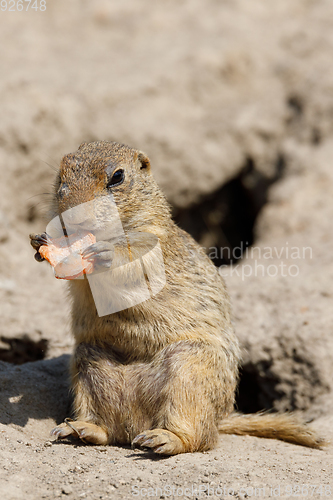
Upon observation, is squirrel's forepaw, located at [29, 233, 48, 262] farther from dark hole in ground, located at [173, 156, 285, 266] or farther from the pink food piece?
dark hole in ground, located at [173, 156, 285, 266]

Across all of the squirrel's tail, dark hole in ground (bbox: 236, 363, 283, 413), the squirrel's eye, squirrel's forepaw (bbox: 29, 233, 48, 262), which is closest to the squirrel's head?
the squirrel's eye

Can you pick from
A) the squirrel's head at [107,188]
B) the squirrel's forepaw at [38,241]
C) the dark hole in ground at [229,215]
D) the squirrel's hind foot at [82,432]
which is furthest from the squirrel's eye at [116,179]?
the dark hole in ground at [229,215]

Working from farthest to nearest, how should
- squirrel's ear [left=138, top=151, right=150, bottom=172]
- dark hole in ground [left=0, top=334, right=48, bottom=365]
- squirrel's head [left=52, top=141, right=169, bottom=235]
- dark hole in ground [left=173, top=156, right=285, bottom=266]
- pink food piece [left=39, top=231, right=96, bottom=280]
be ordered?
dark hole in ground [left=173, top=156, right=285, bottom=266] < dark hole in ground [left=0, top=334, right=48, bottom=365] < squirrel's ear [left=138, top=151, right=150, bottom=172] < squirrel's head [left=52, top=141, right=169, bottom=235] < pink food piece [left=39, top=231, right=96, bottom=280]

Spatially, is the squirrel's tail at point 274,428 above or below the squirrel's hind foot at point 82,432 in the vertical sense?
below

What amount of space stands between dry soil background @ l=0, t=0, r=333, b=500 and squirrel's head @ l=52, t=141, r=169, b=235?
29.2 inches

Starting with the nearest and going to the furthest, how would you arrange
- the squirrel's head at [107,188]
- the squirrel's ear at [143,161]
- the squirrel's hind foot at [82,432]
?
the squirrel's head at [107,188]
the squirrel's hind foot at [82,432]
the squirrel's ear at [143,161]

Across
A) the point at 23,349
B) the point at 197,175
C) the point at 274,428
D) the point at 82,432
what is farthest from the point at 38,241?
the point at 197,175

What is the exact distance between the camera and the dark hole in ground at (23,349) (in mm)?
5078

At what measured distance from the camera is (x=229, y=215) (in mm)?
9156

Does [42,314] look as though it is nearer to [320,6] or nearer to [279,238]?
[279,238]

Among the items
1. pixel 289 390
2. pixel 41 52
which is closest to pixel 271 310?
pixel 289 390

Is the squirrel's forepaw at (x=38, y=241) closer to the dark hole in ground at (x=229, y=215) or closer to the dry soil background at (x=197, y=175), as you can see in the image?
the dry soil background at (x=197, y=175)

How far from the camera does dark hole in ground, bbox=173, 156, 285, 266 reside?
8.41 meters

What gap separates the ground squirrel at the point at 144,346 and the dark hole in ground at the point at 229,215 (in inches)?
182
